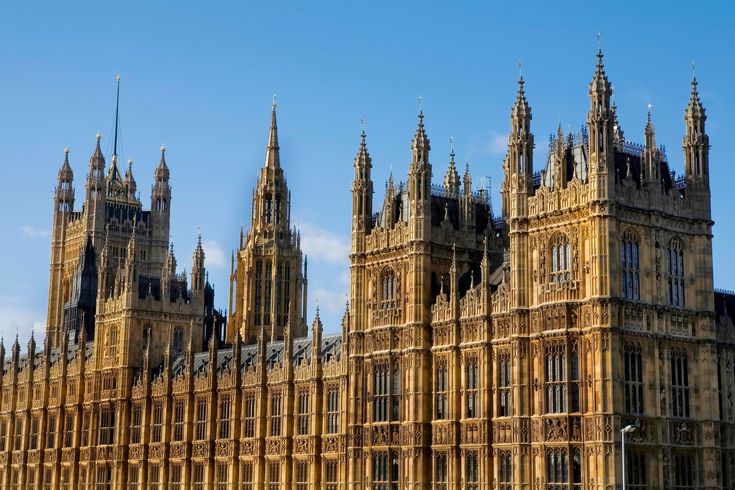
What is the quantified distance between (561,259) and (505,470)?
12.1m

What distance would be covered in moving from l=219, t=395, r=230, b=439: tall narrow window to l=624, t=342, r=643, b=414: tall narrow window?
43.2 metres

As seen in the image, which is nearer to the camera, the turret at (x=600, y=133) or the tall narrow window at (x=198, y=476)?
the turret at (x=600, y=133)

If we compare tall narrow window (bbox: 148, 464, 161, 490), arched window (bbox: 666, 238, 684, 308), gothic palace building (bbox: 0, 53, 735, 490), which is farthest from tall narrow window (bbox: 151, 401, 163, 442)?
arched window (bbox: 666, 238, 684, 308)

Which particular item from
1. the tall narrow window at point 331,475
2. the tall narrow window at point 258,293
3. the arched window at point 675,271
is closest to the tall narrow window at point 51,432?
the tall narrow window at point 258,293

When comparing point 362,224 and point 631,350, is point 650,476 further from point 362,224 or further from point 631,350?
point 362,224

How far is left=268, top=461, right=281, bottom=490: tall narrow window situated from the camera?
310ft

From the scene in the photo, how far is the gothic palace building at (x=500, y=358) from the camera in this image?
2613 inches

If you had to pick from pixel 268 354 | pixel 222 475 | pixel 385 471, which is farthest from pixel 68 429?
pixel 385 471

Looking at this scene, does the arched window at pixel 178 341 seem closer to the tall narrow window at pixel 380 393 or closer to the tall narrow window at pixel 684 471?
the tall narrow window at pixel 380 393

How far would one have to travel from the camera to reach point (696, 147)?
70.9 m

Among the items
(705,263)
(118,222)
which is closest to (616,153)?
(705,263)

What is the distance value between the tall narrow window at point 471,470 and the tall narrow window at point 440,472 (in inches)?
66.1

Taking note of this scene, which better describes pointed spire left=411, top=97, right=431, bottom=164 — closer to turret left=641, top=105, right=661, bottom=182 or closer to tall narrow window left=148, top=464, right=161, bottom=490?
turret left=641, top=105, right=661, bottom=182

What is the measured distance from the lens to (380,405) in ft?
262
